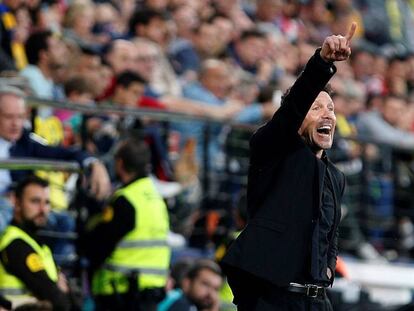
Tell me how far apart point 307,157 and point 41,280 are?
2821 millimetres

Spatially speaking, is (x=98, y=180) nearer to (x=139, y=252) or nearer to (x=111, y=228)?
(x=111, y=228)

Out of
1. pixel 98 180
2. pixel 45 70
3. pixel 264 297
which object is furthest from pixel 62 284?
pixel 45 70

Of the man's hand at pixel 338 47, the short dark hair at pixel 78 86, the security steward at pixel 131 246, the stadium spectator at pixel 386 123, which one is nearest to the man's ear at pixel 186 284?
the security steward at pixel 131 246

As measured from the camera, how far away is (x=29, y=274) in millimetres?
8859

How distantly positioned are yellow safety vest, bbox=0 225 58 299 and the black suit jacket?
8.35 feet

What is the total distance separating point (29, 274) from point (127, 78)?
3.22 m

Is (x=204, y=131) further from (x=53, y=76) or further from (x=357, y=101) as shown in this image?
(x=357, y=101)

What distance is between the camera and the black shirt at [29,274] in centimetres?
886

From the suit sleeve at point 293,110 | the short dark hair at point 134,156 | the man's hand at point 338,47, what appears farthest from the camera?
the short dark hair at point 134,156

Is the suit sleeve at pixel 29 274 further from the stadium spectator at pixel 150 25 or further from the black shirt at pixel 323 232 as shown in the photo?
the stadium spectator at pixel 150 25

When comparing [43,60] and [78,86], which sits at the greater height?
[43,60]

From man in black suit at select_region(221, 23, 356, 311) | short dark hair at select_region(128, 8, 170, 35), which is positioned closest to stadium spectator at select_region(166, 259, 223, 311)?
man in black suit at select_region(221, 23, 356, 311)

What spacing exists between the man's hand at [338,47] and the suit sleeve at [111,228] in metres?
3.71

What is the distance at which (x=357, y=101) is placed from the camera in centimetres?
1623
